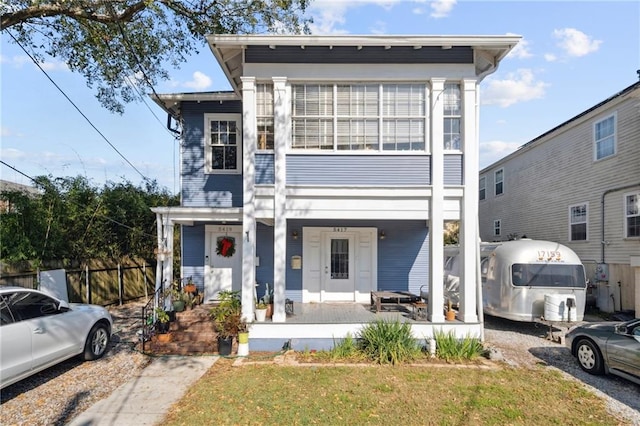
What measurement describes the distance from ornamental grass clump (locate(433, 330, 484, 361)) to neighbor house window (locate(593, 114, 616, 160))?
377 inches

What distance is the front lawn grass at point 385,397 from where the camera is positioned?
5117 millimetres

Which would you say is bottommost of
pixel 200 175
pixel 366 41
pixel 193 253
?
pixel 193 253

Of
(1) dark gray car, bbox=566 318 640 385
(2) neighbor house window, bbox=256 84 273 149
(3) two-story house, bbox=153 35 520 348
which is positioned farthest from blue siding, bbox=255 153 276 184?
(1) dark gray car, bbox=566 318 640 385

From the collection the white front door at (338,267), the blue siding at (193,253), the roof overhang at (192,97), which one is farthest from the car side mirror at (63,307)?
the white front door at (338,267)

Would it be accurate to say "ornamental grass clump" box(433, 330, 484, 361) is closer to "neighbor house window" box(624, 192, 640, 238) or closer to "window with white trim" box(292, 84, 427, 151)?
"window with white trim" box(292, 84, 427, 151)

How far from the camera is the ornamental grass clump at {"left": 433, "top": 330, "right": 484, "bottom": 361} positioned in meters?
7.60

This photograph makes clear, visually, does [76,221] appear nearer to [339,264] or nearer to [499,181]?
[339,264]

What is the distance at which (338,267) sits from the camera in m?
11.0

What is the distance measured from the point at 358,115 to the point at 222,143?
167 inches

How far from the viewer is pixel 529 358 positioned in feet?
25.8

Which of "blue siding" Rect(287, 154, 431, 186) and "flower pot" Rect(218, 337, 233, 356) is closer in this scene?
"flower pot" Rect(218, 337, 233, 356)

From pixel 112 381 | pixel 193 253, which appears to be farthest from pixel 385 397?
pixel 193 253

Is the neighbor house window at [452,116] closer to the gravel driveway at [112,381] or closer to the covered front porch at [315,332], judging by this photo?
the covered front porch at [315,332]

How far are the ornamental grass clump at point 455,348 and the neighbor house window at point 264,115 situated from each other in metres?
5.84
